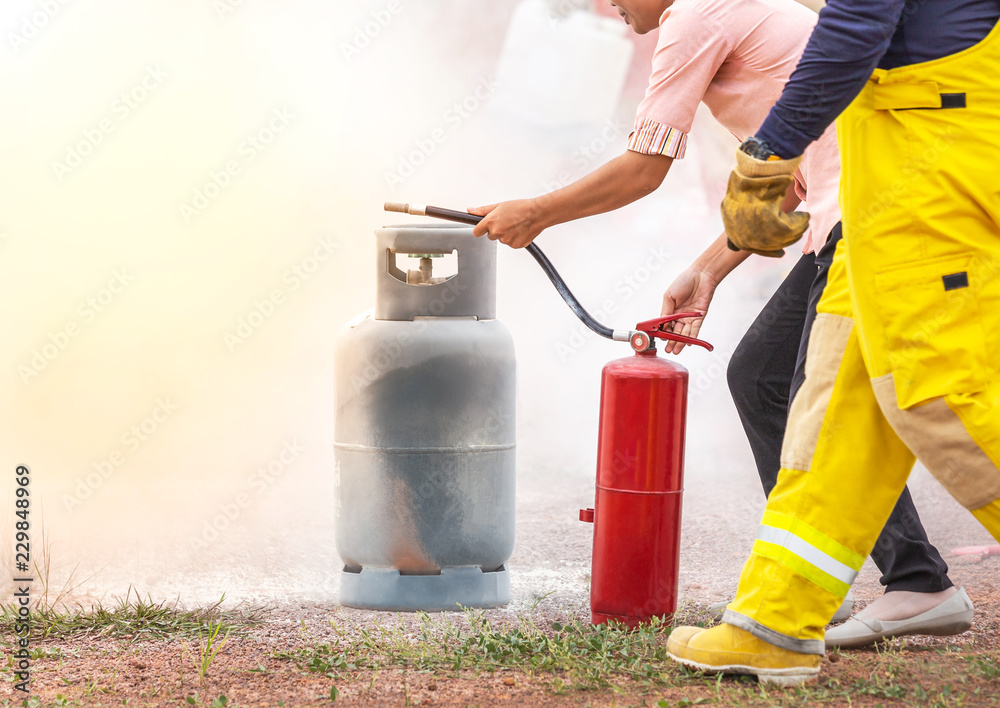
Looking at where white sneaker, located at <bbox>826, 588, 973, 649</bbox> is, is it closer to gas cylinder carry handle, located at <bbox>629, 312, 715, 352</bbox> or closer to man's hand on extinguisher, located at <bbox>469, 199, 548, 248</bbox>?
gas cylinder carry handle, located at <bbox>629, 312, 715, 352</bbox>

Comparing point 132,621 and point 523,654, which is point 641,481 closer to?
point 523,654

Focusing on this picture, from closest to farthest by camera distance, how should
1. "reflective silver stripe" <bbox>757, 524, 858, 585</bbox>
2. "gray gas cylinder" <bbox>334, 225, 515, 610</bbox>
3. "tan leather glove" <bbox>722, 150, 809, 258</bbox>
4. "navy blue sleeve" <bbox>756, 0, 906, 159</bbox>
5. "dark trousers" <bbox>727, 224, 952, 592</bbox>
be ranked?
"navy blue sleeve" <bbox>756, 0, 906, 159</bbox> < "tan leather glove" <bbox>722, 150, 809, 258</bbox> < "reflective silver stripe" <bbox>757, 524, 858, 585</bbox> < "dark trousers" <bbox>727, 224, 952, 592</bbox> < "gray gas cylinder" <bbox>334, 225, 515, 610</bbox>

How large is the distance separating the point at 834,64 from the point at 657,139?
0.71m

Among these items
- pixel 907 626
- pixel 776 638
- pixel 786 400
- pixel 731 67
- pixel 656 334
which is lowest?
pixel 907 626

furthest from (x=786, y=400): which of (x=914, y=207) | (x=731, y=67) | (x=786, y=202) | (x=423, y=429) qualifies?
(x=423, y=429)

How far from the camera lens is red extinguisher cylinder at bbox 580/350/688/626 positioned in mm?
2547

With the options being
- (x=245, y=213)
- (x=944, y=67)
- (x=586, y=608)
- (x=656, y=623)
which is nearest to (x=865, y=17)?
(x=944, y=67)

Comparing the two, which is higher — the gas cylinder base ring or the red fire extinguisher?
the red fire extinguisher

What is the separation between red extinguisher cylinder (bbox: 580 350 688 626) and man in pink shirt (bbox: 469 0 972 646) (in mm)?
194

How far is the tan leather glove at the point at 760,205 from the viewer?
1757 millimetres

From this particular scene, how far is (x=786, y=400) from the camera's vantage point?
255 cm

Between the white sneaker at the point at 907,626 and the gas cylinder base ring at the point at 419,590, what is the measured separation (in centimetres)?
111

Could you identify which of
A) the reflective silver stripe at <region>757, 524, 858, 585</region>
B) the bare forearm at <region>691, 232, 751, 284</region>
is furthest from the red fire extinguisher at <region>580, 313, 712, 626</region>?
the reflective silver stripe at <region>757, 524, 858, 585</region>

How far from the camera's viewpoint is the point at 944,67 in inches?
66.2
